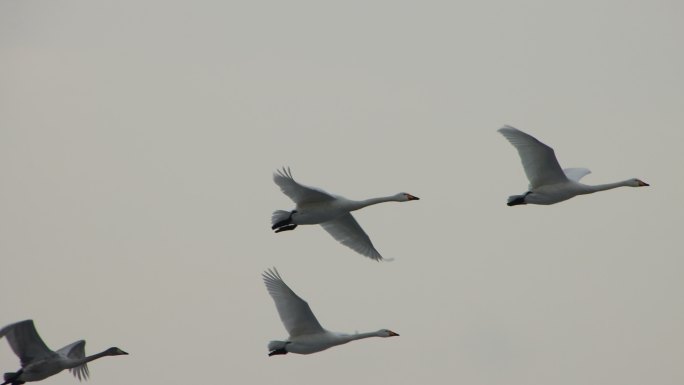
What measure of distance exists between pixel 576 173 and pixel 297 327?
820 cm

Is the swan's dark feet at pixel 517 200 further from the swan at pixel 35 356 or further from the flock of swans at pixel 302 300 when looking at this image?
the swan at pixel 35 356

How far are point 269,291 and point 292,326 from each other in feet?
3.27

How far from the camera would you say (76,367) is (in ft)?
134

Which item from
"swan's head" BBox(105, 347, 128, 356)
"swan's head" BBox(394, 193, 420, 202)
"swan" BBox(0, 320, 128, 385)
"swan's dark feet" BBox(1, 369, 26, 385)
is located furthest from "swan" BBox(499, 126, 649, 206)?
"swan's dark feet" BBox(1, 369, 26, 385)

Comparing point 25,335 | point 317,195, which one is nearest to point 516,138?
point 317,195

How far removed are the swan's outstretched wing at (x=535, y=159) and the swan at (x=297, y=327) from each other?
5616 mm

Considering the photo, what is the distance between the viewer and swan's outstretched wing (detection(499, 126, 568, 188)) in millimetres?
37781

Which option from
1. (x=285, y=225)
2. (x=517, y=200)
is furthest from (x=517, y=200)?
(x=285, y=225)

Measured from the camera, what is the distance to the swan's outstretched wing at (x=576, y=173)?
40.6 metres

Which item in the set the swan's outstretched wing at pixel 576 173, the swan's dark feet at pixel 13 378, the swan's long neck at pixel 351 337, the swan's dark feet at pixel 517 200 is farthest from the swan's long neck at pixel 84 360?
the swan's outstretched wing at pixel 576 173

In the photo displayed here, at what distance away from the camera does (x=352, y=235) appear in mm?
42438

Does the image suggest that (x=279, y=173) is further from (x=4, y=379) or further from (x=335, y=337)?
(x=4, y=379)

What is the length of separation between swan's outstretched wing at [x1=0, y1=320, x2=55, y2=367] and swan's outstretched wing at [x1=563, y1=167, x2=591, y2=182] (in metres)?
13.4

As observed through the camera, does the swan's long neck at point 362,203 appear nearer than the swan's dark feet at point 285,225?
Yes
